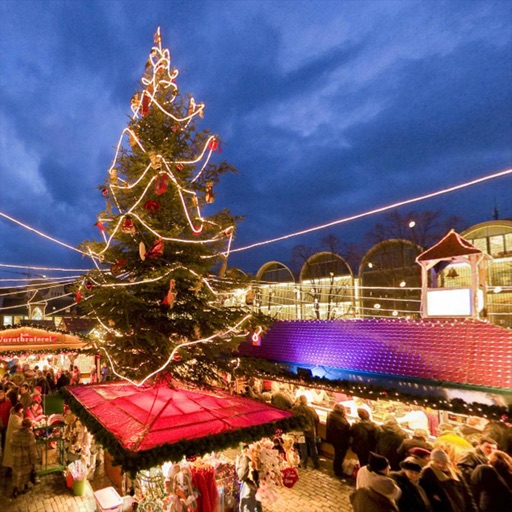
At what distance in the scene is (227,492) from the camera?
661 cm

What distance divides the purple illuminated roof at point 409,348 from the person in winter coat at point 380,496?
141 inches

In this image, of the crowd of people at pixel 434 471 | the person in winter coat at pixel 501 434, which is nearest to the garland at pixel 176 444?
the crowd of people at pixel 434 471

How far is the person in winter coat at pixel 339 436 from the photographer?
932 cm

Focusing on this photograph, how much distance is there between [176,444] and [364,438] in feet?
17.8

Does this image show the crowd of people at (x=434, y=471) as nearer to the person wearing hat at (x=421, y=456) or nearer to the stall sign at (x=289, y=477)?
the person wearing hat at (x=421, y=456)

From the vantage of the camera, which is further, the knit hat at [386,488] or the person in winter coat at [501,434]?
the person in winter coat at [501,434]

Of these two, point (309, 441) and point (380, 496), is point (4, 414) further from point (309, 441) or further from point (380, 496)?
point (380, 496)

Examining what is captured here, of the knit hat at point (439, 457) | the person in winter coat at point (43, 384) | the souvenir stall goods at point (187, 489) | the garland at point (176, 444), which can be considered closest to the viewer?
the garland at point (176, 444)

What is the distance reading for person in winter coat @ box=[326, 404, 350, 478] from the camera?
9.32 metres

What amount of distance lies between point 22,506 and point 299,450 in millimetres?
6341

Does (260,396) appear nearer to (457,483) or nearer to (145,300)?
(145,300)

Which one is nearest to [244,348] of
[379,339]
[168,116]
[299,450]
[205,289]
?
[299,450]

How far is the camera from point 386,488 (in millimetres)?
4883

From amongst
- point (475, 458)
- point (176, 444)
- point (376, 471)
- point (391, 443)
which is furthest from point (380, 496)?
point (391, 443)
